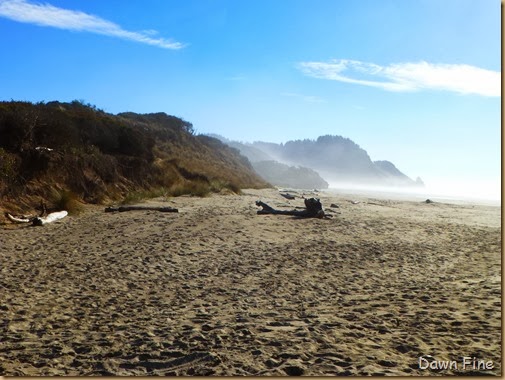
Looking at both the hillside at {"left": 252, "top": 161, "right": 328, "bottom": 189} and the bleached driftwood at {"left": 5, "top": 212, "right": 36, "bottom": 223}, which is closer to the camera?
the bleached driftwood at {"left": 5, "top": 212, "right": 36, "bottom": 223}

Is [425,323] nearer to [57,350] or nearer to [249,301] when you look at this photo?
[249,301]

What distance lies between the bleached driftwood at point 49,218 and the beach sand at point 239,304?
3.72 ft

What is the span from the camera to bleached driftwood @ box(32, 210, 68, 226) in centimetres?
1343

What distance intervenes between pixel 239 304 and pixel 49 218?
10.4 metres

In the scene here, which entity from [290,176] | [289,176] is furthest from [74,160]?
[290,176]

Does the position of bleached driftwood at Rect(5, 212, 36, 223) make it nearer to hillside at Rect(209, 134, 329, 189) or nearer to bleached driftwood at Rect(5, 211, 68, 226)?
bleached driftwood at Rect(5, 211, 68, 226)

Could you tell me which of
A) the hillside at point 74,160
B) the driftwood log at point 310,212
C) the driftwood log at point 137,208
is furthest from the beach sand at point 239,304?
the hillside at point 74,160

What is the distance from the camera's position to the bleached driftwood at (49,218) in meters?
13.4

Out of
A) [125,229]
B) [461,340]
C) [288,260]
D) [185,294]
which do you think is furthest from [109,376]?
[125,229]

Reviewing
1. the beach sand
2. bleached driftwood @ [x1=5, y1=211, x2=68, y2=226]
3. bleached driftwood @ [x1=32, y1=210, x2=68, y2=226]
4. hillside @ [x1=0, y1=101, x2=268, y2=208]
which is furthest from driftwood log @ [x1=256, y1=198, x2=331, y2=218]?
hillside @ [x1=0, y1=101, x2=268, y2=208]

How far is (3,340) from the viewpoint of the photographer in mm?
4781

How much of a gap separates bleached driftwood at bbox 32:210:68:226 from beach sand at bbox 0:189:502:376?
113 centimetres

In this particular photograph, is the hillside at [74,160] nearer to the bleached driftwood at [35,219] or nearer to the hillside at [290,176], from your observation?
the bleached driftwood at [35,219]

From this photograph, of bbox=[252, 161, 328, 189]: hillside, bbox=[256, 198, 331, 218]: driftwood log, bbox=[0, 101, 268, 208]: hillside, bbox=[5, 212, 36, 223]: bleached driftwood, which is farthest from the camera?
bbox=[252, 161, 328, 189]: hillside
